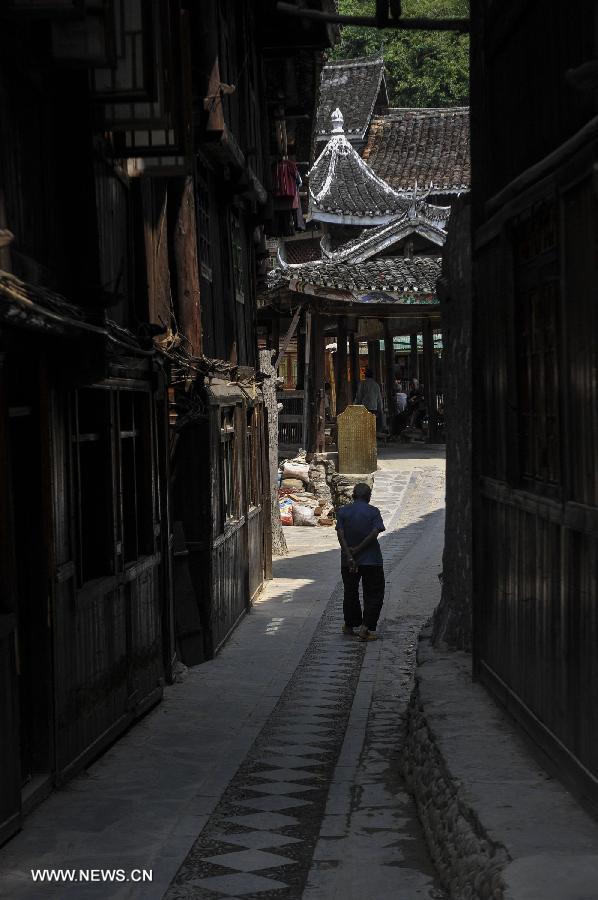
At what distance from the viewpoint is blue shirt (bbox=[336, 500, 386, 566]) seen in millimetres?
14641

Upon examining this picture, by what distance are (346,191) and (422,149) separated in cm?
658

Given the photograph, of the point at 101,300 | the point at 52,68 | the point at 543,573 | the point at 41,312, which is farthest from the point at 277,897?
the point at 52,68

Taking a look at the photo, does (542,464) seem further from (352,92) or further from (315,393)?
(352,92)

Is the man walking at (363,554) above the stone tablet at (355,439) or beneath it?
beneath

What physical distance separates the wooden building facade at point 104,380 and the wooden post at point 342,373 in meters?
15.1

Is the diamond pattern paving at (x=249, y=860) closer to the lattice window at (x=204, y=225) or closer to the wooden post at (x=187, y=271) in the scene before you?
the wooden post at (x=187, y=271)

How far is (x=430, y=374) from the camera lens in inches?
1254

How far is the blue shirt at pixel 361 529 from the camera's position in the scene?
1464cm

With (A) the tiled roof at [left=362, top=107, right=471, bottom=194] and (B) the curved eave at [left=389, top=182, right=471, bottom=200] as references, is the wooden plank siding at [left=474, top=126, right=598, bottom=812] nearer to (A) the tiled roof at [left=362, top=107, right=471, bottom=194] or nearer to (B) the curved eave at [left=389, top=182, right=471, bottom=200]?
(B) the curved eave at [left=389, top=182, right=471, bottom=200]

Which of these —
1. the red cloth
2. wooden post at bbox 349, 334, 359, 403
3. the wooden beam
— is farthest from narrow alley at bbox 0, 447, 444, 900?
wooden post at bbox 349, 334, 359, 403

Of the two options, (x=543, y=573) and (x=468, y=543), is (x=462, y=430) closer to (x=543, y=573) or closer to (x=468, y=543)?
(x=468, y=543)

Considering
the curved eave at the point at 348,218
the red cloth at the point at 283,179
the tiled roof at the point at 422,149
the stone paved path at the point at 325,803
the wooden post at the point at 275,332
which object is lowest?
the stone paved path at the point at 325,803

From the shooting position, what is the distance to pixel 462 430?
9.94 meters

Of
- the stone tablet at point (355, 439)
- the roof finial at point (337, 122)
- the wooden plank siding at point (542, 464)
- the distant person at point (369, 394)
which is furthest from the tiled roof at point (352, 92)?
the wooden plank siding at point (542, 464)
